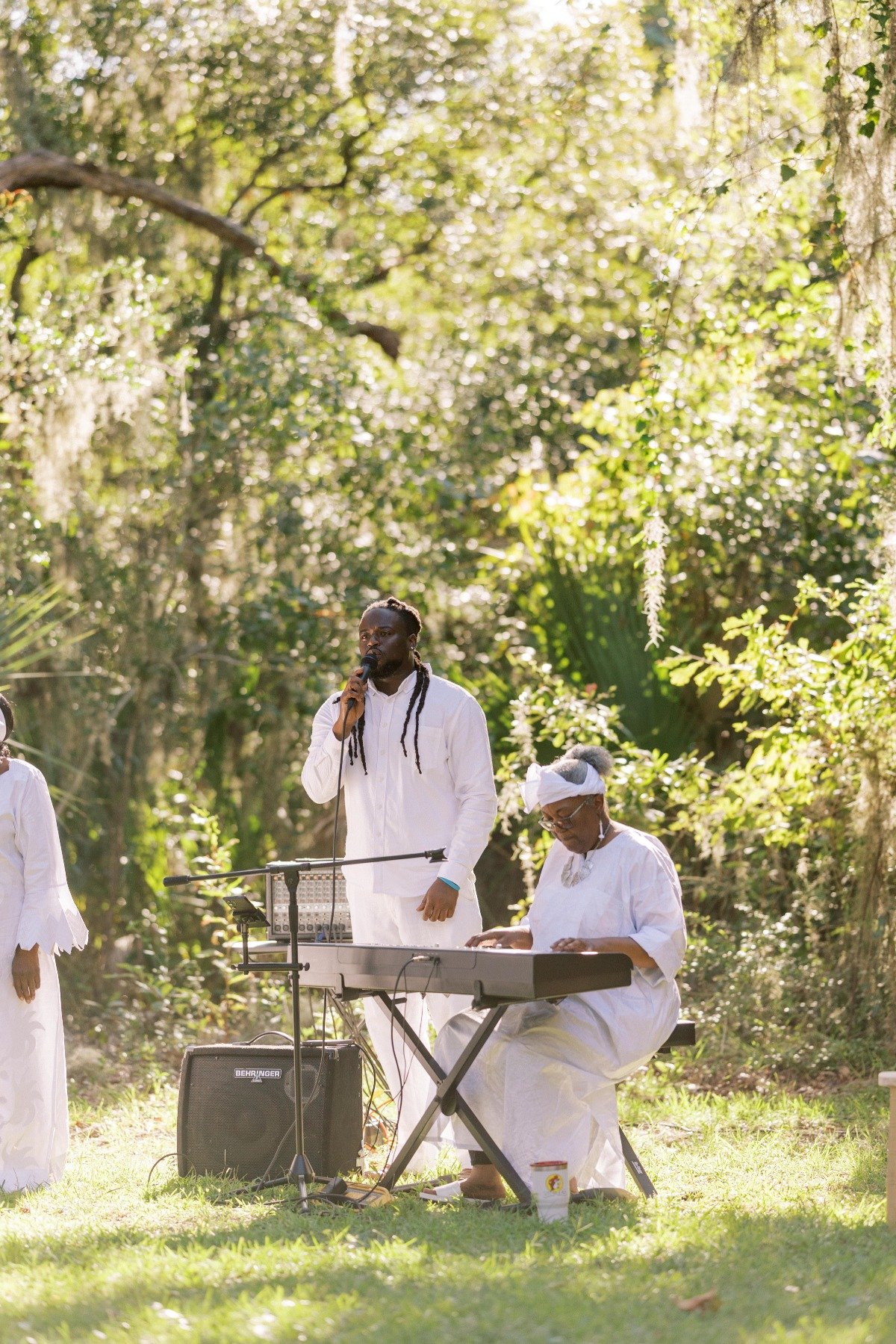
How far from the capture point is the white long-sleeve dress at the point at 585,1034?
448 centimetres

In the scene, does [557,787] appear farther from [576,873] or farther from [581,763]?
[576,873]

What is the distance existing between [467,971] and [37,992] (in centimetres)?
179

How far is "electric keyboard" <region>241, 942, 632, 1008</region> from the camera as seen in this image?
4.10 m

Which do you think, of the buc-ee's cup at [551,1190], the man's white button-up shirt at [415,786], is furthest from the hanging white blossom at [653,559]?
the buc-ee's cup at [551,1190]

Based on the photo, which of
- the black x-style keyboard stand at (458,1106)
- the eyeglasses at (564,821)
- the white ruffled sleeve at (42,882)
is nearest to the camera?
the black x-style keyboard stand at (458,1106)

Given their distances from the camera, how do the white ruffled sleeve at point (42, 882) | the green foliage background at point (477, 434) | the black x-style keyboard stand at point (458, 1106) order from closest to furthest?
1. the black x-style keyboard stand at point (458, 1106)
2. the white ruffled sleeve at point (42, 882)
3. the green foliage background at point (477, 434)

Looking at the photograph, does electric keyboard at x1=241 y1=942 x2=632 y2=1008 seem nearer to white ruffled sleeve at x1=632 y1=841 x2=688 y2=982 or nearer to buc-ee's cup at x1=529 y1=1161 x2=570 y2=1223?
white ruffled sleeve at x1=632 y1=841 x2=688 y2=982

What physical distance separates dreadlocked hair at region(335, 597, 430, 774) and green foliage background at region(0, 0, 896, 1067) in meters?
1.51

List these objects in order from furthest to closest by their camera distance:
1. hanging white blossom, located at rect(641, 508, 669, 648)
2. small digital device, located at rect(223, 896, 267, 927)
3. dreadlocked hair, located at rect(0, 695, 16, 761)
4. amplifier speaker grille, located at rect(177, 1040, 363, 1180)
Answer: hanging white blossom, located at rect(641, 508, 669, 648) < dreadlocked hair, located at rect(0, 695, 16, 761) < amplifier speaker grille, located at rect(177, 1040, 363, 1180) < small digital device, located at rect(223, 896, 267, 927)

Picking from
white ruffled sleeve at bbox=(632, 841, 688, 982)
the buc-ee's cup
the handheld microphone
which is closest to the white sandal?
the buc-ee's cup

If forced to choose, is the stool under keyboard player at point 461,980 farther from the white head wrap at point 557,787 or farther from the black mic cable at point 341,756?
the white head wrap at point 557,787

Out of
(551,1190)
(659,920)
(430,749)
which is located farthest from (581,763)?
(551,1190)

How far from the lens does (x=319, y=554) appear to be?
10055mm

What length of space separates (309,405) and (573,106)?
2.98 metres
